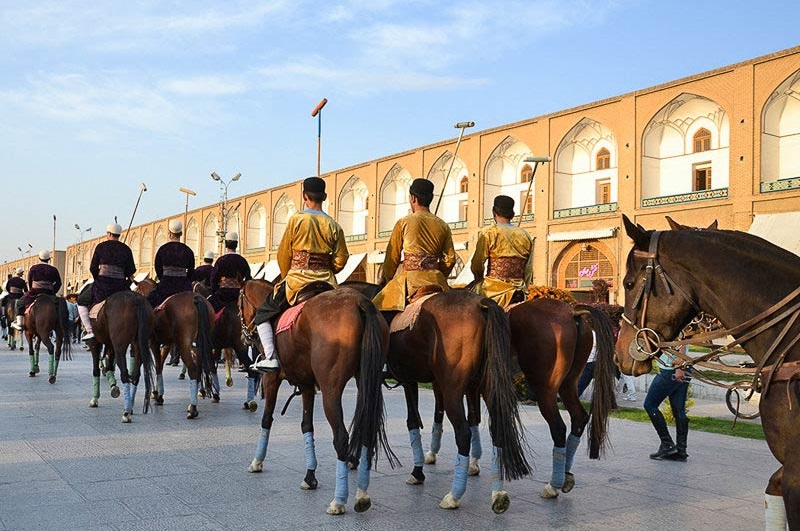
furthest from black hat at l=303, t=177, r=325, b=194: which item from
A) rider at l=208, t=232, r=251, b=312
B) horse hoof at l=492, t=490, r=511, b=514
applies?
rider at l=208, t=232, r=251, b=312

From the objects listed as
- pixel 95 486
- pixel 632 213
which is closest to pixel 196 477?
pixel 95 486

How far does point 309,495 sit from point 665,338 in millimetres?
3098

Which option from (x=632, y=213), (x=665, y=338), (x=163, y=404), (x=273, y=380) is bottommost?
(x=163, y=404)

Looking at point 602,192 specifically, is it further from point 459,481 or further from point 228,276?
point 459,481

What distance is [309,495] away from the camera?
5445 mm

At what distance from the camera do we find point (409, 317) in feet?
18.6

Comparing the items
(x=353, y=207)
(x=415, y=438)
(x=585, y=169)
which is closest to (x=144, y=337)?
(x=415, y=438)

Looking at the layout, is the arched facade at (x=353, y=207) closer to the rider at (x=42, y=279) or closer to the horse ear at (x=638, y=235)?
the rider at (x=42, y=279)

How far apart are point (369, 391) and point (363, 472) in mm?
607

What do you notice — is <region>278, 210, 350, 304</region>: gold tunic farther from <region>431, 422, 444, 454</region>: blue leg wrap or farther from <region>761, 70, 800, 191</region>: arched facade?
<region>761, 70, 800, 191</region>: arched facade

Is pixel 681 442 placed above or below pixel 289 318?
below

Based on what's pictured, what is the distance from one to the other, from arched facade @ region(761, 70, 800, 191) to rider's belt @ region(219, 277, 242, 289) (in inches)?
854

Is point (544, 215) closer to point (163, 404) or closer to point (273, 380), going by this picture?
point (163, 404)

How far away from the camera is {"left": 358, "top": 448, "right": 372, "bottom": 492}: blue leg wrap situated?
5.13m
